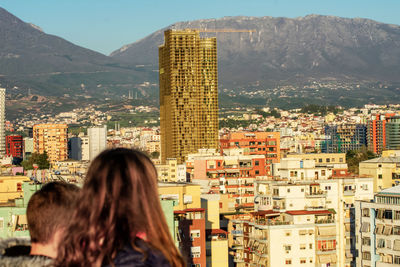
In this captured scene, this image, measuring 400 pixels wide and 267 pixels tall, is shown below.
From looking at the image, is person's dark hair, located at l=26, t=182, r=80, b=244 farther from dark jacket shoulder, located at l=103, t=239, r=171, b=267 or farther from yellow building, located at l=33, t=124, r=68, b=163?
yellow building, located at l=33, t=124, r=68, b=163

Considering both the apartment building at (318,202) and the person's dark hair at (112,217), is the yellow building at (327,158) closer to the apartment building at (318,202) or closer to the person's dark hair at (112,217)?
the apartment building at (318,202)

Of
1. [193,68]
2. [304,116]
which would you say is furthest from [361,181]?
[304,116]

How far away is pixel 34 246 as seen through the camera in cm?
292

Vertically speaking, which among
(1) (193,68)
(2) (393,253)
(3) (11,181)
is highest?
(1) (193,68)

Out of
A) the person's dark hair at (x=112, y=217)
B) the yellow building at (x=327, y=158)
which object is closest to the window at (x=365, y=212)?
the person's dark hair at (x=112, y=217)

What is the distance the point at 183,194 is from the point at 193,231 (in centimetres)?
132

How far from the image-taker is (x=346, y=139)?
128 m

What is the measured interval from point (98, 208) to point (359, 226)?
2608cm

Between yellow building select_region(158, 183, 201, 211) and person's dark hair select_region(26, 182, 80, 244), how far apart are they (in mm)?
21576

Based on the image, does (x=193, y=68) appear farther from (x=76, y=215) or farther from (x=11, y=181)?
(x=76, y=215)

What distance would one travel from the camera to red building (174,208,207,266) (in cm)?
2425

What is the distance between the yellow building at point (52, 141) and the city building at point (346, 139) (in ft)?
113

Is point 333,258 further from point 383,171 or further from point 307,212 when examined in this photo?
point 383,171

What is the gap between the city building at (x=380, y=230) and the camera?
86.6 ft
